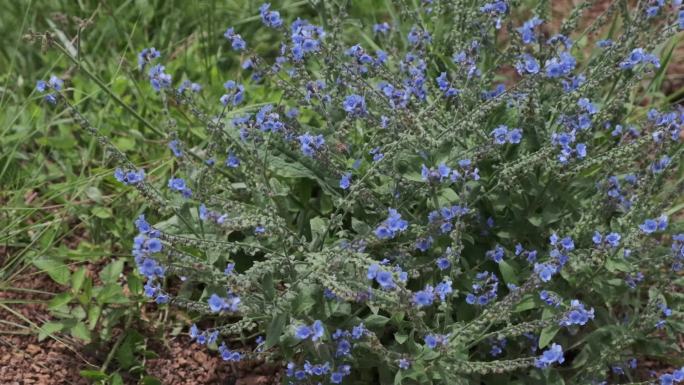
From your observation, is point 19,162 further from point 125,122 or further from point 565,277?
point 565,277

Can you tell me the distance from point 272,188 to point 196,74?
1.61m

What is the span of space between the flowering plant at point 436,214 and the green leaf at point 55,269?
506mm

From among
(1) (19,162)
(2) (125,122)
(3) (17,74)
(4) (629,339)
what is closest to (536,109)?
(4) (629,339)

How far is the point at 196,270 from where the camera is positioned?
2.49 meters

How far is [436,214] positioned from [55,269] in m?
1.61

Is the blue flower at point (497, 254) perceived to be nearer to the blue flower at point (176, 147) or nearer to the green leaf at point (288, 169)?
the green leaf at point (288, 169)

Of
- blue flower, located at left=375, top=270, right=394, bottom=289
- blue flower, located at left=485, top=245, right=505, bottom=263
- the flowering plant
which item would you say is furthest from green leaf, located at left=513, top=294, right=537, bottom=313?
blue flower, located at left=375, top=270, right=394, bottom=289

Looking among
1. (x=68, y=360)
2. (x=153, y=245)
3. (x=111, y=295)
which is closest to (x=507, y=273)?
(x=153, y=245)

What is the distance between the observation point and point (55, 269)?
337cm

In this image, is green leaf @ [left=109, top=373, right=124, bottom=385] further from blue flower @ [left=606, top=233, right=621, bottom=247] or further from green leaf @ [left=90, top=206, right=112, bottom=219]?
blue flower @ [left=606, top=233, right=621, bottom=247]

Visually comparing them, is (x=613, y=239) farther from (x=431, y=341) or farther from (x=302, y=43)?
(x=302, y=43)

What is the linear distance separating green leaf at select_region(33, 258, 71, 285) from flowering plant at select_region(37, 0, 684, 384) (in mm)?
506

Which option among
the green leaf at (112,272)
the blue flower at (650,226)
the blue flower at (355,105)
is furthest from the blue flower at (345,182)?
the green leaf at (112,272)

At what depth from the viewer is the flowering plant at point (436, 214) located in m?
2.69
